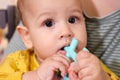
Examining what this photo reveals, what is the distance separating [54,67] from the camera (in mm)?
784

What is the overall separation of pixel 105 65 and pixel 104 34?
0.37 feet

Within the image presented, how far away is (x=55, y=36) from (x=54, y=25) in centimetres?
4

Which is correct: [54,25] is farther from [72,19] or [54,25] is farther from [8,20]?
[8,20]

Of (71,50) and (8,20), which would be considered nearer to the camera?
(71,50)

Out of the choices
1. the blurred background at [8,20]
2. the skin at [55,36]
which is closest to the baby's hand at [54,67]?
the skin at [55,36]

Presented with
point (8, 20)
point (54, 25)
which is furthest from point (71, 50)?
point (8, 20)

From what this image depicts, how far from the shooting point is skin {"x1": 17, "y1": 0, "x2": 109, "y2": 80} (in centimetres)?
74

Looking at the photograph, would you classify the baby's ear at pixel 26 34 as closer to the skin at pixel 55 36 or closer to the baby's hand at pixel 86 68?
the skin at pixel 55 36

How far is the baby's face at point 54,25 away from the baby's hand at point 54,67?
33 millimetres

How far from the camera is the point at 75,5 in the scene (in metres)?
0.90

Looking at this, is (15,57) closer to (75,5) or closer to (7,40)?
(75,5)

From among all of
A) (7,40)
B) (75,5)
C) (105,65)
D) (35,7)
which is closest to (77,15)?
(75,5)

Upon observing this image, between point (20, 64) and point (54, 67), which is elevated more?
point (54, 67)

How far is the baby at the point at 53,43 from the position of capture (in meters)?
0.74
